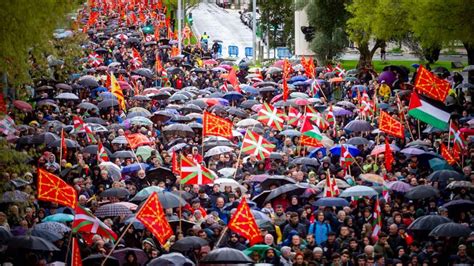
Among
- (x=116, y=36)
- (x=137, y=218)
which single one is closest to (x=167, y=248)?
(x=137, y=218)

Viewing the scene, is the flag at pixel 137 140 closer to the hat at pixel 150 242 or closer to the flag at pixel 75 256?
the hat at pixel 150 242

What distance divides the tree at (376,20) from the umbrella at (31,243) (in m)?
32.6

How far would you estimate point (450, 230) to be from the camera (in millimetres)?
21609

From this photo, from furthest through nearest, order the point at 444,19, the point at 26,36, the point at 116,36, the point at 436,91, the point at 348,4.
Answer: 1. the point at 116,36
2. the point at 348,4
3. the point at 444,19
4. the point at 436,91
5. the point at 26,36

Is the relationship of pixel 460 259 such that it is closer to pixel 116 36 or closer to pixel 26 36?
pixel 26 36

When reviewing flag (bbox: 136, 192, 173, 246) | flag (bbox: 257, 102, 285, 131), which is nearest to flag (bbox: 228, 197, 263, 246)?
flag (bbox: 136, 192, 173, 246)

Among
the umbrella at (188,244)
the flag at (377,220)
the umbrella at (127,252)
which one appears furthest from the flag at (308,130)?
the umbrella at (127,252)

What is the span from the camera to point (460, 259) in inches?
818

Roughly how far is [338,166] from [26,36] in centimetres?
847

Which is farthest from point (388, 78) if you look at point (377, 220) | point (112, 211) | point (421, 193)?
point (112, 211)

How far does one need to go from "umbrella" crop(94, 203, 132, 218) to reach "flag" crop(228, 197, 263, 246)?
2662mm

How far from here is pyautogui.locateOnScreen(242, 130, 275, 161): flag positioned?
2917 cm

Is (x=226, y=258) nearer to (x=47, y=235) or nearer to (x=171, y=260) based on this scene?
(x=171, y=260)

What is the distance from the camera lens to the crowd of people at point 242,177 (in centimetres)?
2164
